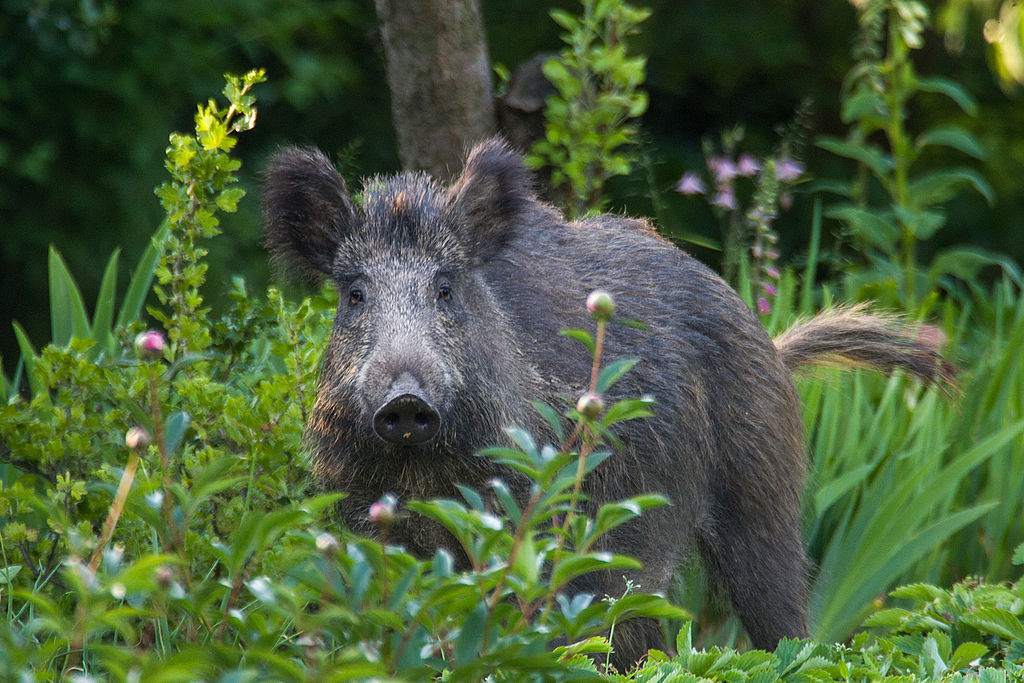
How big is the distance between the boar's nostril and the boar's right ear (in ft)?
2.08

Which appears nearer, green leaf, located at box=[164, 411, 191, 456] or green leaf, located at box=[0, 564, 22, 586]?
green leaf, located at box=[164, 411, 191, 456]

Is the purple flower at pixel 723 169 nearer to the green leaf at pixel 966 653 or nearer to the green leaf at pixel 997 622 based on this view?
the green leaf at pixel 997 622

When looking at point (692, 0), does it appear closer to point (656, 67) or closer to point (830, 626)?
point (656, 67)

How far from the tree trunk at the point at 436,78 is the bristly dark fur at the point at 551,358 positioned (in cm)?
75

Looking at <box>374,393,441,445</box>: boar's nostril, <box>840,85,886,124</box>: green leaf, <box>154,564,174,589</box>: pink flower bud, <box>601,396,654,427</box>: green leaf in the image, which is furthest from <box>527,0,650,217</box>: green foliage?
<box>154,564,174,589</box>: pink flower bud

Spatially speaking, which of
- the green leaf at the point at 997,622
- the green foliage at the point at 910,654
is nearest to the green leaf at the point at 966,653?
the green foliage at the point at 910,654

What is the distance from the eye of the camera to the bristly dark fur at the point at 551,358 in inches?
128

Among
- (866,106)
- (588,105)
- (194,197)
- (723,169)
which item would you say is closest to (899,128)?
(866,106)

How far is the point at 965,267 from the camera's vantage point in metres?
5.71

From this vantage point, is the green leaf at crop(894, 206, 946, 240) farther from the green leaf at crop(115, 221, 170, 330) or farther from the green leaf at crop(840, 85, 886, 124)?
the green leaf at crop(115, 221, 170, 330)

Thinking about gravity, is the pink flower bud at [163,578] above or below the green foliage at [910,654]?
above

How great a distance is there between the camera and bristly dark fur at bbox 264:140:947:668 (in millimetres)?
3244

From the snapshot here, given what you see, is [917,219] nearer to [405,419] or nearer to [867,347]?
[867,347]

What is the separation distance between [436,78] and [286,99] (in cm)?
331
